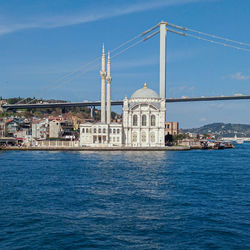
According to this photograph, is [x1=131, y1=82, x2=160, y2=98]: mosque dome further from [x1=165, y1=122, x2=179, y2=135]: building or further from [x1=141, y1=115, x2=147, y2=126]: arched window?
[x1=165, y1=122, x2=179, y2=135]: building

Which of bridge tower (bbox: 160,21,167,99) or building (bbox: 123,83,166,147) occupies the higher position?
bridge tower (bbox: 160,21,167,99)

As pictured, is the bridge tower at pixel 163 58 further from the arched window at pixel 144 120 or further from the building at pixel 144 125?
the arched window at pixel 144 120

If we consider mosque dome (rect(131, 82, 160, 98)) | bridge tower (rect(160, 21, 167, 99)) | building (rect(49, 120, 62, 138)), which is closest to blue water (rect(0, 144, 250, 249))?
mosque dome (rect(131, 82, 160, 98))

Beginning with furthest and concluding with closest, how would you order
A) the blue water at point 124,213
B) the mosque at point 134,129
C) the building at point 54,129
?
the building at point 54,129, the mosque at point 134,129, the blue water at point 124,213

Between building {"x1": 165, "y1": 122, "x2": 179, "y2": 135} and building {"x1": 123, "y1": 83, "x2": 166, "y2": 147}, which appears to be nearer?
building {"x1": 123, "y1": 83, "x2": 166, "y2": 147}

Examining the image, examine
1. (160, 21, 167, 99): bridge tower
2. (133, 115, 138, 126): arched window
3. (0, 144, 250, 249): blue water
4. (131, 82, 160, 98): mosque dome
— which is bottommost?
(0, 144, 250, 249): blue water

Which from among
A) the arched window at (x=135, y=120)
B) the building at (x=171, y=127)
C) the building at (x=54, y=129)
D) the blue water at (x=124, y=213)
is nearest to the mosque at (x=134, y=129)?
the arched window at (x=135, y=120)

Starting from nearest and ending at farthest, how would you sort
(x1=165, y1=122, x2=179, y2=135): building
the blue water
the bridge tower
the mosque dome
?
the blue water, the mosque dome, the bridge tower, (x1=165, y1=122, x2=179, y2=135): building

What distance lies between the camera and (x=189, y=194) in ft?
58.9

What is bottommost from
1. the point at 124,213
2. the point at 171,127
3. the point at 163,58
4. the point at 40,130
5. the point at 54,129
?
the point at 124,213

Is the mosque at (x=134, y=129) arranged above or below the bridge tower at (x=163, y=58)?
below

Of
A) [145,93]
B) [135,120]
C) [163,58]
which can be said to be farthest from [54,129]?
[163,58]

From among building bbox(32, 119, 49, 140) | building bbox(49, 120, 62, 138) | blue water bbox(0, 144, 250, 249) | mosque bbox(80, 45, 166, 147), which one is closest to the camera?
blue water bbox(0, 144, 250, 249)

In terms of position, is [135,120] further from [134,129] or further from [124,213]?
[124,213]
